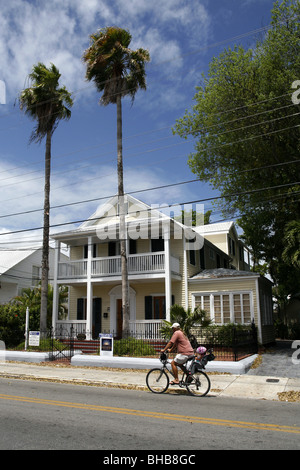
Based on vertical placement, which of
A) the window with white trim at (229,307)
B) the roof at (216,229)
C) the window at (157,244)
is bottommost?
the window with white trim at (229,307)

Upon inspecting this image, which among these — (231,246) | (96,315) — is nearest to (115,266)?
(96,315)

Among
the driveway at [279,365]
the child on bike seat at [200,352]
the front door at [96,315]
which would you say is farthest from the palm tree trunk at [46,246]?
the child on bike seat at [200,352]

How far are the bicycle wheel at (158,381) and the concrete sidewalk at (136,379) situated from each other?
0.37m

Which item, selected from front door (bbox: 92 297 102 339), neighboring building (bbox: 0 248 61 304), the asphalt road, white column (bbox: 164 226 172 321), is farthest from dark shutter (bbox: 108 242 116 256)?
the asphalt road

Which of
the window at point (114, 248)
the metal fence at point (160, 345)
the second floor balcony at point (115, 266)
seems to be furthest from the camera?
the window at point (114, 248)

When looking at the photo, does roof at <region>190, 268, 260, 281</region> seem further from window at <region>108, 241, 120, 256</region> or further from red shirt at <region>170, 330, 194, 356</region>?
red shirt at <region>170, 330, 194, 356</region>

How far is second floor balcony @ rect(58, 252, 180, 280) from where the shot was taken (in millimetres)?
20772

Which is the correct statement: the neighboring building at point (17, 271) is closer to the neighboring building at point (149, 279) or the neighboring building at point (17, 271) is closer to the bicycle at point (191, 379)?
the neighboring building at point (149, 279)

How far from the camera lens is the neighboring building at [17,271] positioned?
3165cm

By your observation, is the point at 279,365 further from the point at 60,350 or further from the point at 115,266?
the point at 115,266

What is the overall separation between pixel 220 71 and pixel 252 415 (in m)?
17.7

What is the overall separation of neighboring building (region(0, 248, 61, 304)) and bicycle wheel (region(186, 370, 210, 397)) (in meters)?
23.1
